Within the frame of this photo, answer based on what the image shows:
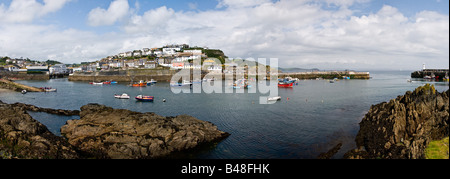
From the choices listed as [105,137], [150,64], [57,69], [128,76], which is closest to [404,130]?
[105,137]

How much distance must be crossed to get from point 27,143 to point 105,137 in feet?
14.1

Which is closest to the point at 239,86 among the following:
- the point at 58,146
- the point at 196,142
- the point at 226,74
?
the point at 226,74

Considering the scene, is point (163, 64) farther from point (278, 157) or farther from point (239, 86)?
point (278, 157)

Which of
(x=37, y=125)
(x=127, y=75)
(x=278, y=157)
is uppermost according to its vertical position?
(x=127, y=75)

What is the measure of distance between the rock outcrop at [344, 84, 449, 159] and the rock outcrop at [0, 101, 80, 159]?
1735 cm

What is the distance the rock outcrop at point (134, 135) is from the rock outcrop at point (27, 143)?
1187mm

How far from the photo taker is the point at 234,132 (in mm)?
20812

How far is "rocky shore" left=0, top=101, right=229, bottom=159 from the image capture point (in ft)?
47.9

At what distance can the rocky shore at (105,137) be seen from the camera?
14586mm

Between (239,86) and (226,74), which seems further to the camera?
(226,74)

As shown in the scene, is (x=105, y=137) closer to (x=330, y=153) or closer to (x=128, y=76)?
(x=330, y=153)

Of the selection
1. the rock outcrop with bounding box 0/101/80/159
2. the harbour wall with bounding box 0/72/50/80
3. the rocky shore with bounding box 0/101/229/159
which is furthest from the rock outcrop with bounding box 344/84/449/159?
the harbour wall with bounding box 0/72/50/80

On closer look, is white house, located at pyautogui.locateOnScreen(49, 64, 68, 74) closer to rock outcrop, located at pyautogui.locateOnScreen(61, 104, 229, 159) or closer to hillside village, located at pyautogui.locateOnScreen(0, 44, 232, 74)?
hillside village, located at pyautogui.locateOnScreen(0, 44, 232, 74)
